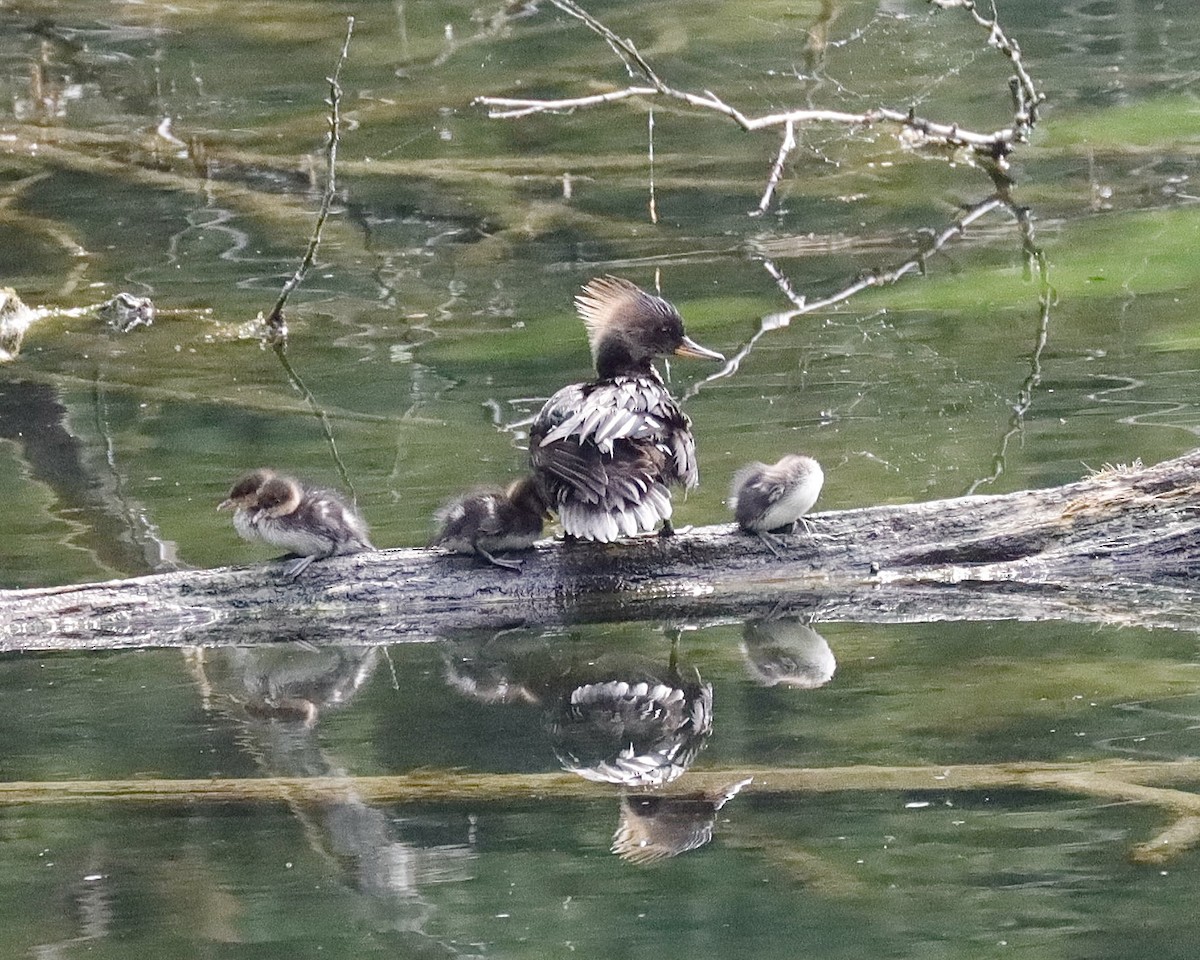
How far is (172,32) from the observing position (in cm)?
2075

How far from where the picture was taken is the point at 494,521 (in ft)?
20.4

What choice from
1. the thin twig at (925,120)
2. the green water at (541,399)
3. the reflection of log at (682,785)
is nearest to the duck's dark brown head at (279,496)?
the green water at (541,399)

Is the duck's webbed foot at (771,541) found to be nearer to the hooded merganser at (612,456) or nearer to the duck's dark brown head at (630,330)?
the hooded merganser at (612,456)

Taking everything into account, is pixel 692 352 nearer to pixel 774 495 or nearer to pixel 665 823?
pixel 774 495

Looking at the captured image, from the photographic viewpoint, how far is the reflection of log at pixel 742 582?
618 cm

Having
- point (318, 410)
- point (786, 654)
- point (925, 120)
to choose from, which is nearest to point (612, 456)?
point (786, 654)

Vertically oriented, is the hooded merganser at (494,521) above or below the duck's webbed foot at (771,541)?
above

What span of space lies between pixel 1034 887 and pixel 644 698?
1.69 meters

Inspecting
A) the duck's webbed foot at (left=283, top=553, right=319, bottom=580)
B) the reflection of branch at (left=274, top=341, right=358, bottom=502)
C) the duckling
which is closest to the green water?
the reflection of branch at (left=274, top=341, right=358, bottom=502)

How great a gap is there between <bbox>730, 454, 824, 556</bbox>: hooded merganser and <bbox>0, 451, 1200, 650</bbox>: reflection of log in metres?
0.06

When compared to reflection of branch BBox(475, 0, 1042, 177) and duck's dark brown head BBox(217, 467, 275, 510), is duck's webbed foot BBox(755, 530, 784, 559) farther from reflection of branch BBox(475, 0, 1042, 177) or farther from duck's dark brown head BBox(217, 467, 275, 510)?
reflection of branch BBox(475, 0, 1042, 177)

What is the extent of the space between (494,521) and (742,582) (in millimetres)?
745

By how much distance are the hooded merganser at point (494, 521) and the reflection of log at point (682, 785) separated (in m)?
1.18

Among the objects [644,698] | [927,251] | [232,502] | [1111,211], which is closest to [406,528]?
[232,502]
